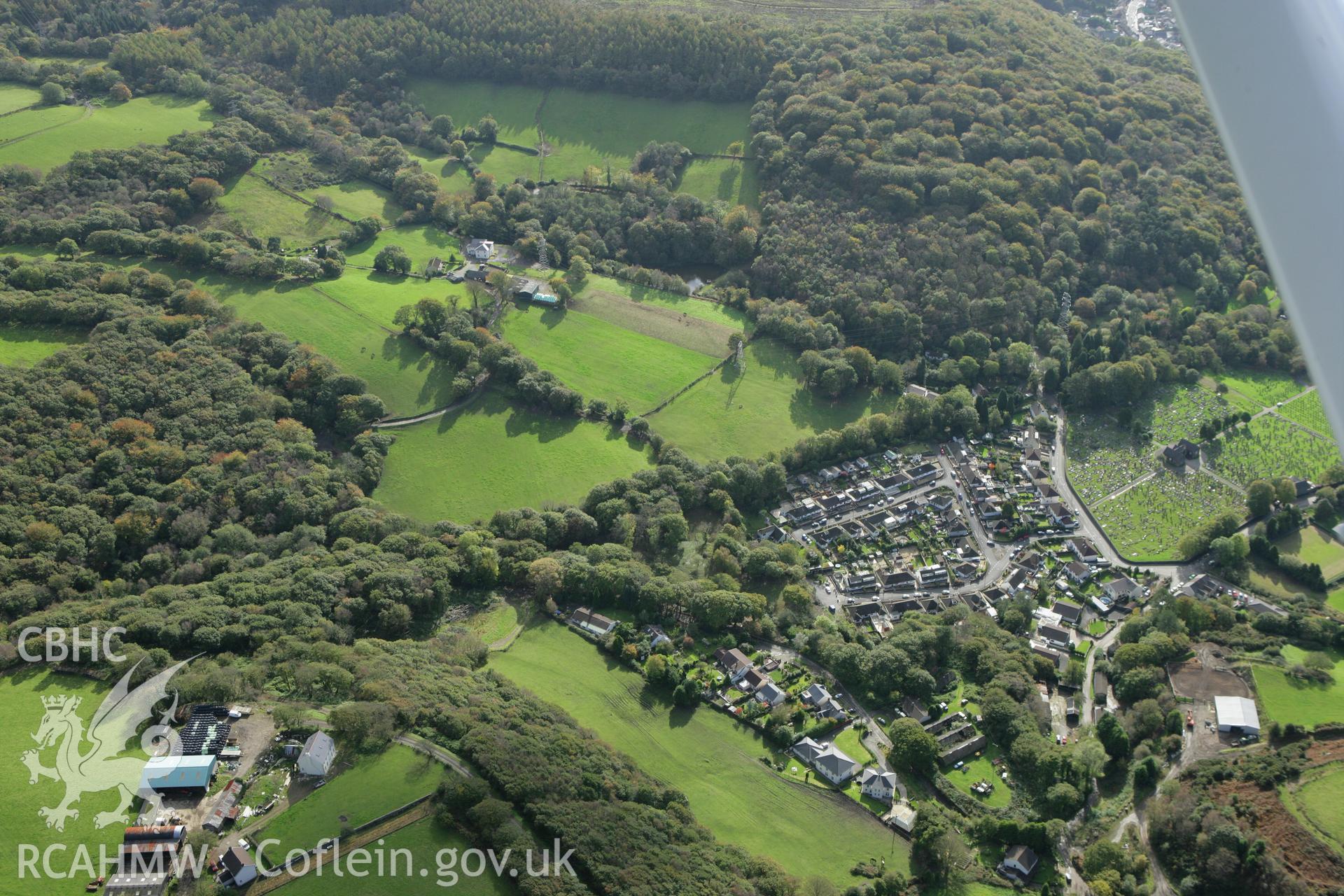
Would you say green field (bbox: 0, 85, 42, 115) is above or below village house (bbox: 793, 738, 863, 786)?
above

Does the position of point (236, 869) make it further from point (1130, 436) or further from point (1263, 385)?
point (1263, 385)

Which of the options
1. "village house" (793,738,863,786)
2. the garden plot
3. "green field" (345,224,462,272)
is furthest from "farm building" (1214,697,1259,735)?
"green field" (345,224,462,272)

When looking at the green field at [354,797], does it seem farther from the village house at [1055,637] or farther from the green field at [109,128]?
the green field at [109,128]

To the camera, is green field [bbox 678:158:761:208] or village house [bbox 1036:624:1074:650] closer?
village house [bbox 1036:624:1074:650]

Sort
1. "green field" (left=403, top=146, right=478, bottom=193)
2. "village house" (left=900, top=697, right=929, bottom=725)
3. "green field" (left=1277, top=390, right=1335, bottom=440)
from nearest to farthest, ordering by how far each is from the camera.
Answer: "village house" (left=900, top=697, right=929, bottom=725) → "green field" (left=1277, top=390, right=1335, bottom=440) → "green field" (left=403, top=146, right=478, bottom=193)

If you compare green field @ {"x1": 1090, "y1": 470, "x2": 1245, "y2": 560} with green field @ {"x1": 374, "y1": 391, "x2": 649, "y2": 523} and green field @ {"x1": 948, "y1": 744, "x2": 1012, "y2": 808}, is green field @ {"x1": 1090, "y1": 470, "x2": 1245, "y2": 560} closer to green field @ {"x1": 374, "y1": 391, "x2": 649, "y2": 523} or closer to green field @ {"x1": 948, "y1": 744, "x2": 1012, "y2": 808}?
green field @ {"x1": 948, "y1": 744, "x2": 1012, "y2": 808}

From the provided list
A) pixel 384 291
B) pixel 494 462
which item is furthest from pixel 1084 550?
pixel 384 291
